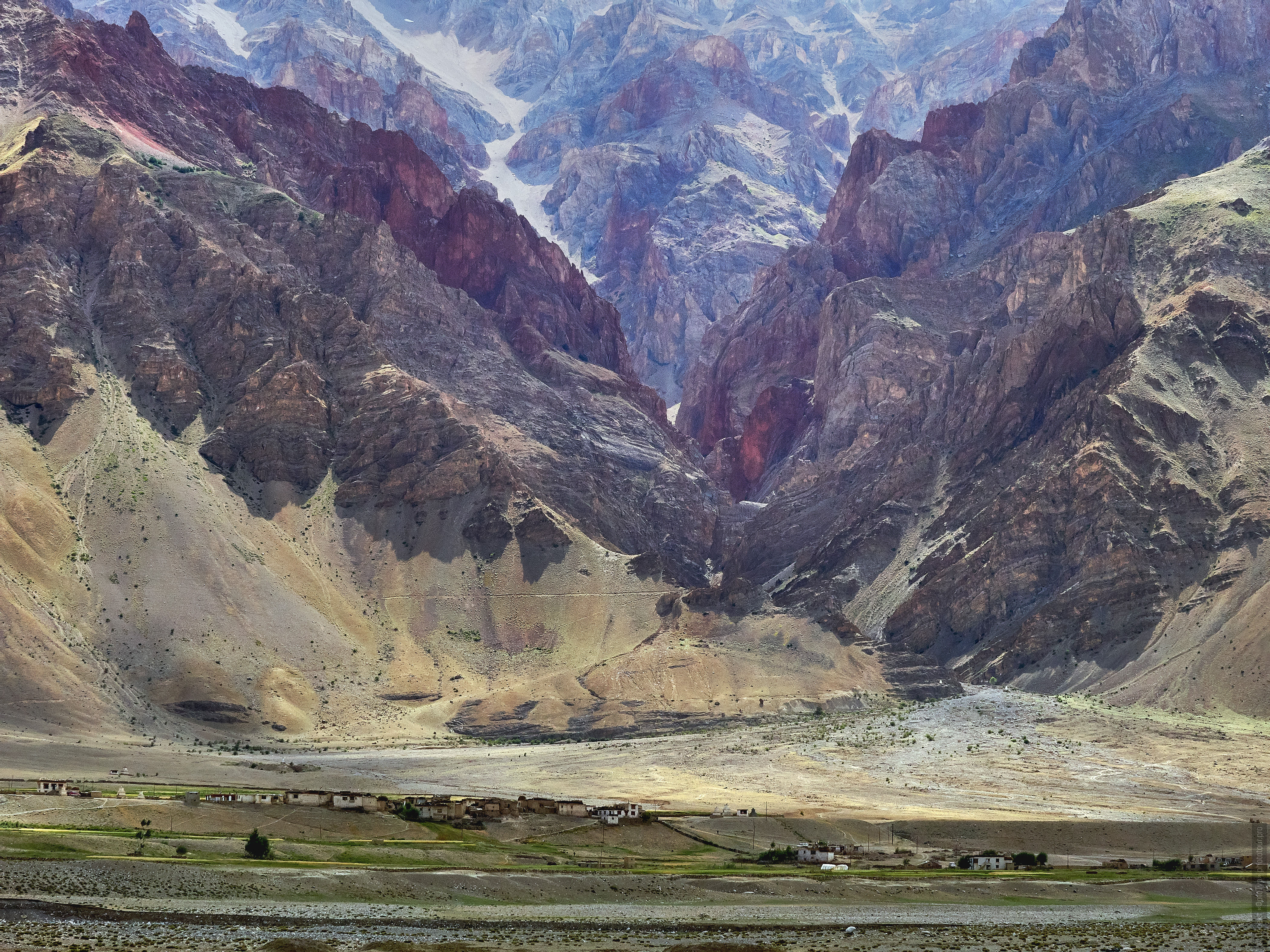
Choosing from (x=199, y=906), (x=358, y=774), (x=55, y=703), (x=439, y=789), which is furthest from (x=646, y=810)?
(x=55, y=703)

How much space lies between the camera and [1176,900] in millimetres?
109938

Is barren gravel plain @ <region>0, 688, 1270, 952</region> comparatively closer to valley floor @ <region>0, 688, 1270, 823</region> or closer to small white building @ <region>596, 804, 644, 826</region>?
valley floor @ <region>0, 688, 1270, 823</region>

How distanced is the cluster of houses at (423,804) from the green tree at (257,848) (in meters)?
16.6

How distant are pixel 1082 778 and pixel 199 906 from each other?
11038 centimetres

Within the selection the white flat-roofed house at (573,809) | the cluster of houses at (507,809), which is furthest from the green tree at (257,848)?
the white flat-roofed house at (573,809)

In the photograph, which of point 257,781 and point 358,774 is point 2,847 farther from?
point 358,774

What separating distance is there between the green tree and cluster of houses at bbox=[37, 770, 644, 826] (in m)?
16.6

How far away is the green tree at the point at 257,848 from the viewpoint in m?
107

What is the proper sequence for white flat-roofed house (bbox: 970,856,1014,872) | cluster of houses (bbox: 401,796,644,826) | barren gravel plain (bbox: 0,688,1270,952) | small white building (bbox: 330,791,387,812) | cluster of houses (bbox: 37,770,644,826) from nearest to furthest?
barren gravel plain (bbox: 0,688,1270,952)
white flat-roofed house (bbox: 970,856,1014,872)
small white building (bbox: 330,791,387,812)
cluster of houses (bbox: 37,770,644,826)
cluster of houses (bbox: 401,796,644,826)

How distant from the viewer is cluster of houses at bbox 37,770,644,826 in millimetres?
127250

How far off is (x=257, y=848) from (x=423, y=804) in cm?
2388

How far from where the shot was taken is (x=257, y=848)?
107250 mm

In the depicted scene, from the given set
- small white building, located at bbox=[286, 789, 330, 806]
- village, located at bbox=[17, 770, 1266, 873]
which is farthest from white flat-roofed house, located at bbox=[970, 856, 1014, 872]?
small white building, located at bbox=[286, 789, 330, 806]

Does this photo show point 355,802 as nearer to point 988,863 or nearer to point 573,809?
point 573,809
